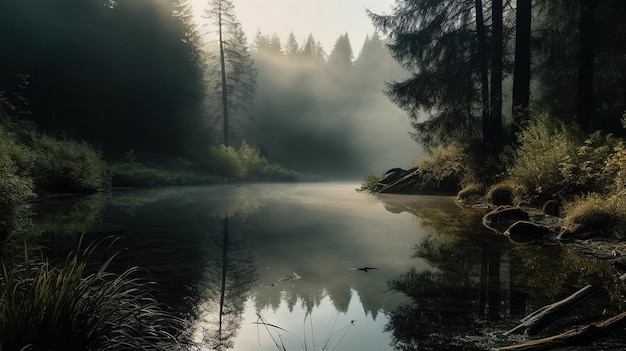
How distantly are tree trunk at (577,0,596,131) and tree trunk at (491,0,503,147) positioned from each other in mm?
3099

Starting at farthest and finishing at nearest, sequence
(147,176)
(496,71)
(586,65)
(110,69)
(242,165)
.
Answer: (242,165)
(110,69)
(147,176)
(496,71)
(586,65)

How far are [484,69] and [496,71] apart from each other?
533 mm

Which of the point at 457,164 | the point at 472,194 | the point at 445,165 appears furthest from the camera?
the point at 445,165

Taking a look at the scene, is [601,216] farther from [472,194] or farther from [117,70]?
[117,70]

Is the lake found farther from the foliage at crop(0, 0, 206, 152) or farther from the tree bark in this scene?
the foliage at crop(0, 0, 206, 152)

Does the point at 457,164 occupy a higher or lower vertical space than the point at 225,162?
lower

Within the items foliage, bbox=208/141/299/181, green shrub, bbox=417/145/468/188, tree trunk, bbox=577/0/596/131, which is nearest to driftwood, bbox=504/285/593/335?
tree trunk, bbox=577/0/596/131

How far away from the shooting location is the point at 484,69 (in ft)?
60.1

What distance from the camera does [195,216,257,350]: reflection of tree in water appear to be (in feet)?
14.2

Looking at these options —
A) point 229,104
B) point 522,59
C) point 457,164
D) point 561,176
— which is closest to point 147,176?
point 229,104

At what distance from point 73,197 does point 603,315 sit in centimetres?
2007

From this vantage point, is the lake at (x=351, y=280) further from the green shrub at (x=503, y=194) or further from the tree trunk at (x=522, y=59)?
the tree trunk at (x=522, y=59)

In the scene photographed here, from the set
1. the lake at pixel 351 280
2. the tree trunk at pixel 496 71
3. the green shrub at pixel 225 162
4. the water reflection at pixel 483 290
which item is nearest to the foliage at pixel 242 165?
the green shrub at pixel 225 162

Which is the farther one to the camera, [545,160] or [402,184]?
[402,184]
